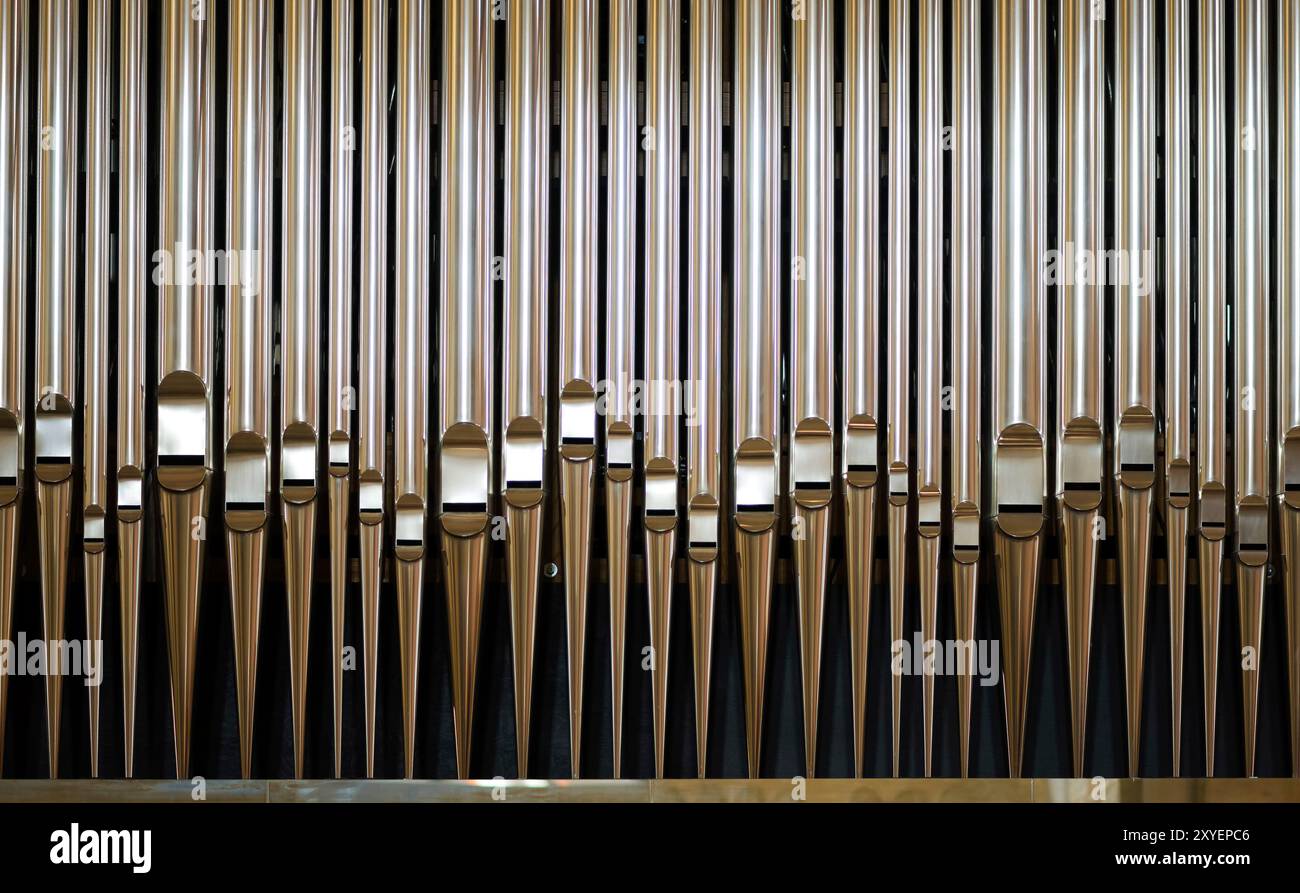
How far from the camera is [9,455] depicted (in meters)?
2.72

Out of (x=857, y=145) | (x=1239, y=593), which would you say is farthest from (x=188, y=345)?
(x=1239, y=593)

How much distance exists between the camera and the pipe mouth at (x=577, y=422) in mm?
2734

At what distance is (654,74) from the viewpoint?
9.29 ft

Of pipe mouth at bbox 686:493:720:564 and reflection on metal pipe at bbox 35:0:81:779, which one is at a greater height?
reflection on metal pipe at bbox 35:0:81:779

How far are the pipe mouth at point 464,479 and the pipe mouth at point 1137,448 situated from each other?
1.22 metres

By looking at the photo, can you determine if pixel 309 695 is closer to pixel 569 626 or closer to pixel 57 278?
pixel 569 626

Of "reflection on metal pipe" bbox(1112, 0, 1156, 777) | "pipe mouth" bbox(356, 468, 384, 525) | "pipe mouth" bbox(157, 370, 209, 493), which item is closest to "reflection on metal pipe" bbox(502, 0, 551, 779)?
"pipe mouth" bbox(356, 468, 384, 525)

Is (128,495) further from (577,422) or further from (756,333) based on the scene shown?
(756,333)

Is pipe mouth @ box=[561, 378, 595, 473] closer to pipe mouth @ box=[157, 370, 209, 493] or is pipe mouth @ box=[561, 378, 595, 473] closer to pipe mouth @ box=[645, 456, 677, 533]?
pipe mouth @ box=[645, 456, 677, 533]

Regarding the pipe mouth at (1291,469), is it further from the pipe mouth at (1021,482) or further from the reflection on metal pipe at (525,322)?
the reflection on metal pipe at (525,322)

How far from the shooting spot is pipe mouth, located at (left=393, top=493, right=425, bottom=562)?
2.73m

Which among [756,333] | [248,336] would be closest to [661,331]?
[756,333]

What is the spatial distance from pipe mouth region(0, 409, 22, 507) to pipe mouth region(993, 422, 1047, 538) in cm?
189

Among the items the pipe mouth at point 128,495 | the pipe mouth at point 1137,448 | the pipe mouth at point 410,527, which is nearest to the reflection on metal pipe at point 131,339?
the pipe mouth at point 128,495
